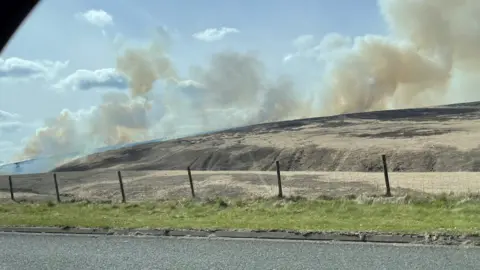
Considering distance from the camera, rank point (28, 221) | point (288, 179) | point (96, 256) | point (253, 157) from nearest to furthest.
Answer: point (96, 256), point (28, 221), point (288, 179), point (253, 157)

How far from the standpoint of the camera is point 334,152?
4969cm

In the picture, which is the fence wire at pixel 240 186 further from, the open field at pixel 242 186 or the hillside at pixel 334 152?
the hillside at pixel 334 152

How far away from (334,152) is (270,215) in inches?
1392

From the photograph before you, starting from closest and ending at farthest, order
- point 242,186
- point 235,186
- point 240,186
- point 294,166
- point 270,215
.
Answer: point 270,215 → point 242,186 → point 240,186 → point 235,186 → point 294,166

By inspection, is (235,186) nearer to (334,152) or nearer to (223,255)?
(334,152)

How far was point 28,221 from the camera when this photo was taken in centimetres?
1521

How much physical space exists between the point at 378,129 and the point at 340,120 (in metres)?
22.6

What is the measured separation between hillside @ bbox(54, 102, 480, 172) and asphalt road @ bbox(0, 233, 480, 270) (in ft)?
102

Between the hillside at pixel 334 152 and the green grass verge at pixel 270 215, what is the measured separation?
25273 millimetres

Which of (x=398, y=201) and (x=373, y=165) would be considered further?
(x=373, y=165)

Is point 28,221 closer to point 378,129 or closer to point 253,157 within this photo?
point 253,157

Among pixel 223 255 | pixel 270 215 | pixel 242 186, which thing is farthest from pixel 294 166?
pixel 223 255

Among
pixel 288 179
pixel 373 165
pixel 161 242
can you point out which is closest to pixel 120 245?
pixel 161 242

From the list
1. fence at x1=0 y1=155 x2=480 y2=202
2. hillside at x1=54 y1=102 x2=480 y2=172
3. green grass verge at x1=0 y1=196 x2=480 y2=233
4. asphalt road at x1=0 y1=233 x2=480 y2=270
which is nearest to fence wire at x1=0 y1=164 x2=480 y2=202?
fence at x1=0 y1=155 x2=480 y2=202
